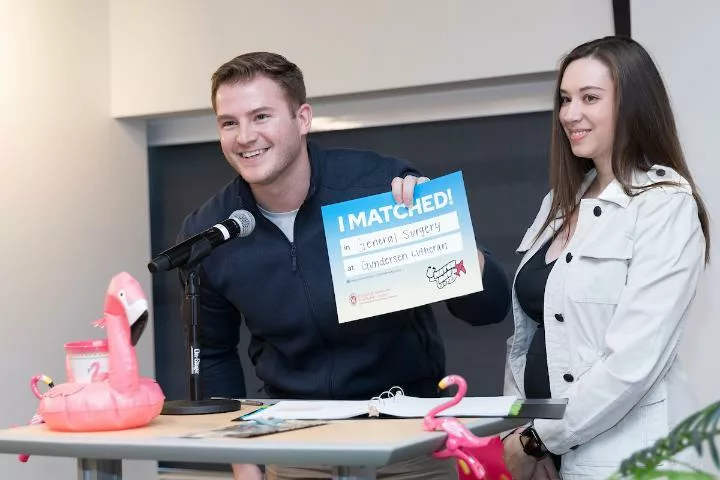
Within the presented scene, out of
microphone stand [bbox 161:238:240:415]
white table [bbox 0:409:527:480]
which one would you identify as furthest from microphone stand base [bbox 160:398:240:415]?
white table [bbox 0:409:527:480]

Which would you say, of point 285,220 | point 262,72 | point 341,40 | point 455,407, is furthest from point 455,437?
point 341,40

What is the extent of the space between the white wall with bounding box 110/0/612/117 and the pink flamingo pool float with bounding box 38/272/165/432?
7.15 ft

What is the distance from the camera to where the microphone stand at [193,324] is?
2070 mm

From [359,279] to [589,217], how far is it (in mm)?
527

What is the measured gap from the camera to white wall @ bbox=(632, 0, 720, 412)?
3287 mm

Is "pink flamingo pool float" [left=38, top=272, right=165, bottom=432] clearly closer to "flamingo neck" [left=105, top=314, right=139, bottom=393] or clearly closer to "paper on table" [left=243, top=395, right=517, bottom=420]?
"flamingo neck" [left=105, top=314, right=139, bottom=393]

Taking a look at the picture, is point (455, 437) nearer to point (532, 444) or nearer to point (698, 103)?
point (532, 444)

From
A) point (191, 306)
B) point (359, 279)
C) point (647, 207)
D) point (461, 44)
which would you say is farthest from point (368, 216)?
point (461, 44)

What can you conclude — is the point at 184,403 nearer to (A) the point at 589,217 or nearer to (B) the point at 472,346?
(A) the point at 589,217

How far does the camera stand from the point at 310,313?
2.55 meters

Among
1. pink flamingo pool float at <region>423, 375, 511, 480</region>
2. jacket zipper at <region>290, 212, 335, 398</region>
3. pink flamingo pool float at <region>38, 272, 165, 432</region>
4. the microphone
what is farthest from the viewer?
jacket zipper at <region>290, 212, 335, 398</region>

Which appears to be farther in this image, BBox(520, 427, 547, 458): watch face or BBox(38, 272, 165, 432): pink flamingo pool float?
BBox(520, 427, 547, 458): watch face

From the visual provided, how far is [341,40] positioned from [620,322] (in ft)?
7.03

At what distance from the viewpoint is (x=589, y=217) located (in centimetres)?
228
